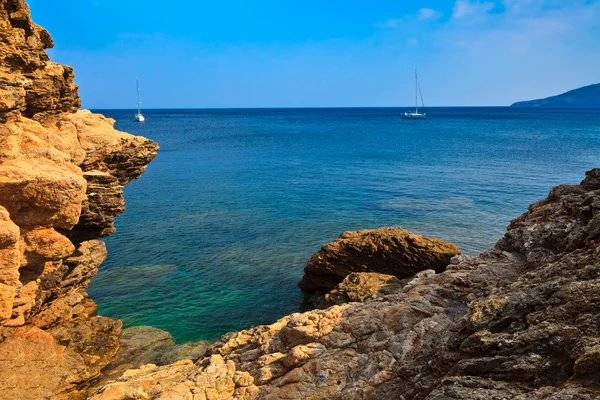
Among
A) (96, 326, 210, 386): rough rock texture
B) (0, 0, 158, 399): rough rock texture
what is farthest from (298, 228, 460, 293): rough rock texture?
(0, 0, 158, 399): rough rock texture

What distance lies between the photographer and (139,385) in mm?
11062

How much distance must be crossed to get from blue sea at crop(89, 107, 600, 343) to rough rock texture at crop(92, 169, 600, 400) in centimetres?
1018

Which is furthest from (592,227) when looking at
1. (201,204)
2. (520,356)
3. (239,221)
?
(201,204)

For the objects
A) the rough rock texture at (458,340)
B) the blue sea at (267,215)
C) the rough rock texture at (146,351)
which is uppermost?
the rough rock texture at (458,340)

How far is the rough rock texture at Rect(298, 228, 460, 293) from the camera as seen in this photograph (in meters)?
22.2

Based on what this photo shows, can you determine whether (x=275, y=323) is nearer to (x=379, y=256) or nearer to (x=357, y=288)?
(x=357, y=288)

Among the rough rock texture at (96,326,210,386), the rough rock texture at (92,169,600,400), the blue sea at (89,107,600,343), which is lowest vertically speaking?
the rough rock texture at (96,326,210,386)

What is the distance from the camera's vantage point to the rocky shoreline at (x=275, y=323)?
22.4 ft

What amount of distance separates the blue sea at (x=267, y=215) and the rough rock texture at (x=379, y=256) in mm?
2173

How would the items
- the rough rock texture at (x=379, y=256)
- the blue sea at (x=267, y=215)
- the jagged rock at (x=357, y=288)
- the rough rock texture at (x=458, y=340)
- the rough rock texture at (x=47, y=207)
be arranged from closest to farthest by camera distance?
the rough rock texture at (x=458, y=340)
the rough rock texture at (x=47, y=207)
the jagged rock at (x=357, y=288)
the rough rock texture at (x=379, y=256)
the blue sea at (x=267, y=215)

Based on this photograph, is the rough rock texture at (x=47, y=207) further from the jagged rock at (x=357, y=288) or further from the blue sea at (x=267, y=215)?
the jagged rock at (x=357, y=288)

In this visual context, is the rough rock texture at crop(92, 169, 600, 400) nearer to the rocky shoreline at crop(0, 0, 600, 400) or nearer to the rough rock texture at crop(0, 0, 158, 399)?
the rocky shoreline at crop(0, 0, 600, 400)

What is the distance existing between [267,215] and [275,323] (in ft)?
84.6

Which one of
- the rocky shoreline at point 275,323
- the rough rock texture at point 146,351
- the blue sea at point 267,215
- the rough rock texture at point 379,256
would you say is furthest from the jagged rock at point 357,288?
the rough rock texture at point 146,351
